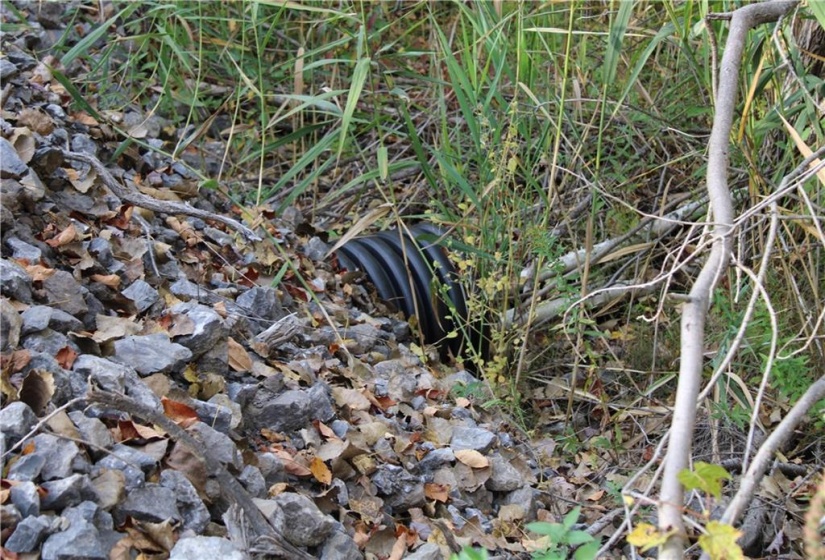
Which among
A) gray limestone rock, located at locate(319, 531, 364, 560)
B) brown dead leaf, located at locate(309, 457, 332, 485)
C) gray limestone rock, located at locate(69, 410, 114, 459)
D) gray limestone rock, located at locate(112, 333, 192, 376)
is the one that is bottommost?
gray limestone rock, located at locate(319, 531, 364, 560)

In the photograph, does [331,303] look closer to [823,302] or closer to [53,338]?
[53,338]

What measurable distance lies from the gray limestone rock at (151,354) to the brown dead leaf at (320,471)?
337mm

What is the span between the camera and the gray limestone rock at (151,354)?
6.09 ft

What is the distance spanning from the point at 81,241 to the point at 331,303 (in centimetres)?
88

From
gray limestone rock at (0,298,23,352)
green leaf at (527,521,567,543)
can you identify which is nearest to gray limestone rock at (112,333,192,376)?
gray limestone rock at (0,298,23,352)

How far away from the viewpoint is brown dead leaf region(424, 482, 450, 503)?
2.05 meters

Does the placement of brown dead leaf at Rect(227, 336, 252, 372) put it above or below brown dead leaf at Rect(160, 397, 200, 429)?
below

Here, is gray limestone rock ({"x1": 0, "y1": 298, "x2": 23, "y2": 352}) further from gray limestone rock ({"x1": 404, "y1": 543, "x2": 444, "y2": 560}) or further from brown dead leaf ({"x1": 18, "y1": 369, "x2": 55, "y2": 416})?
gray limestone rock ({"x1": 404, "y1": 543, "x2": 444, "y2": 560})

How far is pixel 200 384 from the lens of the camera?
76.4 inches

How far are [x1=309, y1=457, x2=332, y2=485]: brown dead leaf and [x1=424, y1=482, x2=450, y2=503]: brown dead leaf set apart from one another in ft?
0.91

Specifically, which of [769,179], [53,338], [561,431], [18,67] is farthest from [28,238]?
[769,179]

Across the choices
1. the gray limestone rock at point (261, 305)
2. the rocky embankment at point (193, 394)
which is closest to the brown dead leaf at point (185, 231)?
the rocky embankment at point (193, 394)

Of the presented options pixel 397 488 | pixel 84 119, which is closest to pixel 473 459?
pixel 397 488

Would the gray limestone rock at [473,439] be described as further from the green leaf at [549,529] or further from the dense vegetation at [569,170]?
the green leaf at [549,529]
